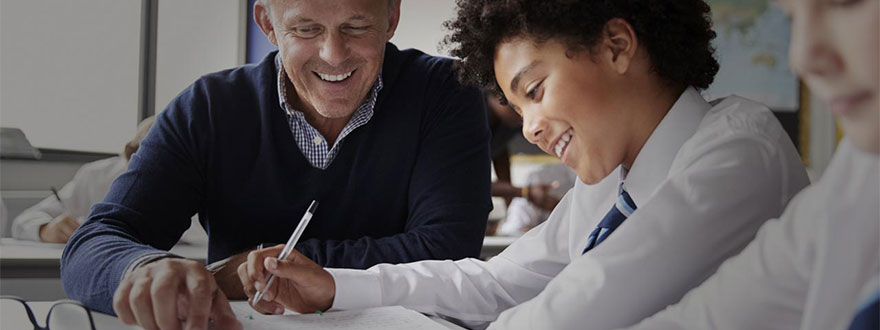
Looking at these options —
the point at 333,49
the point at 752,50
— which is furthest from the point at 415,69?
the point at 752,50

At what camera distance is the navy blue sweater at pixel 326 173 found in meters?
1.29

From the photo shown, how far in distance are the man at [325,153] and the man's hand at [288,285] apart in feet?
0.64

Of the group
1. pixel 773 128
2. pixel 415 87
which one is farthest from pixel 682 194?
pixel 415 87

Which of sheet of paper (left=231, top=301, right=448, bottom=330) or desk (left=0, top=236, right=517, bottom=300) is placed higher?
sheet of paper (left=231, top=301, right=448, bottom=330)

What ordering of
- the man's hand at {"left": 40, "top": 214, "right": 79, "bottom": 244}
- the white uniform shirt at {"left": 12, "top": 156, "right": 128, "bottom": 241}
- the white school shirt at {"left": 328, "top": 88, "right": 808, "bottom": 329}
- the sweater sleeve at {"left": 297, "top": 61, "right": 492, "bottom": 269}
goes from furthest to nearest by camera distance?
the white uniform shirt at {"left": 12, "top": 156, "right": 128, "bottom": 241} → the man's hand at {"left": 40, "top": 214, "right": 79, "bottom": 244} → the sweater sleeve at {"left": 297, "top": 61, "right": 492, "bottom": 269} → the white school shirt at {"left": 328, "top": 88, "right": 808, "bottom": 329}

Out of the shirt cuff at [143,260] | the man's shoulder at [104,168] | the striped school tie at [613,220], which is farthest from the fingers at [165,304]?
the man's shoulder at [104,168]

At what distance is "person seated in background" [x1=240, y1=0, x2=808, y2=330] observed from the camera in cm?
72

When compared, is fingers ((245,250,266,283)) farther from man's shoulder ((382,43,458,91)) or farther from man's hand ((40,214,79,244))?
man's hand ((40,214,79,244))

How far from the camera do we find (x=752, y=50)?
4328 mm

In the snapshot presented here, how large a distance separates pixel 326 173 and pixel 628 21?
65cm

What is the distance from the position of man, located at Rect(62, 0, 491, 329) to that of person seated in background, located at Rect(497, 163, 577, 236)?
1936mm

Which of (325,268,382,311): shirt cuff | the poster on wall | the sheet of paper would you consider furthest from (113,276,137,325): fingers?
the poster on wall

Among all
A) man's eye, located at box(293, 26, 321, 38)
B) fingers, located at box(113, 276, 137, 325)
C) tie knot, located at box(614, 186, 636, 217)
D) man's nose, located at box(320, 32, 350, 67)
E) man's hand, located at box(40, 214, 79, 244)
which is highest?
man's eye, located at box(293, 26, 321, 38)

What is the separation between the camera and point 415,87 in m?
1.45
